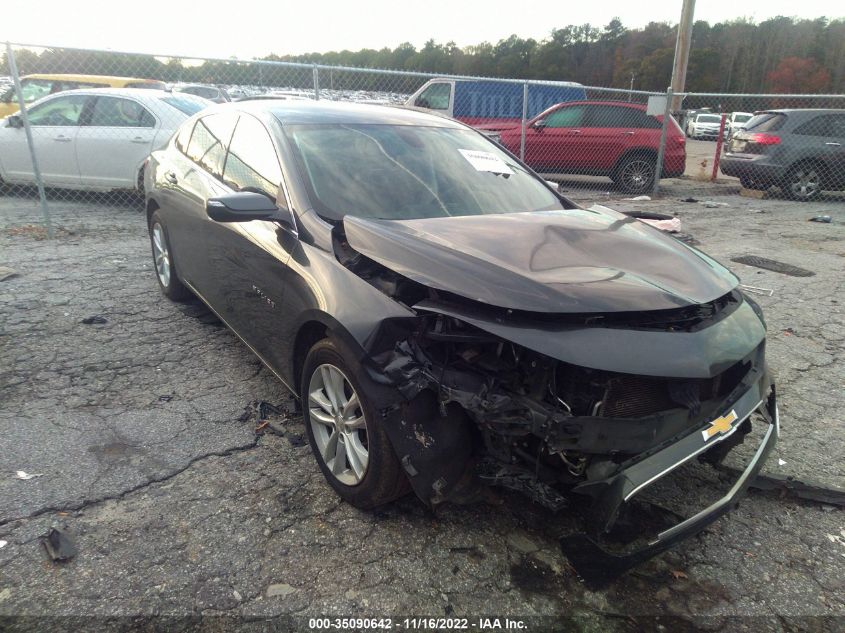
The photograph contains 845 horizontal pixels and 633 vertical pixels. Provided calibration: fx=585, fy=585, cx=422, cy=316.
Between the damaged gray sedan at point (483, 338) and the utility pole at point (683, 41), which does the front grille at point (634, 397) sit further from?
the utility pole at point (683, 41)

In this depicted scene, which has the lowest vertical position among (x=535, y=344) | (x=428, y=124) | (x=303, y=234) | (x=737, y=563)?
(x=737, y=563)

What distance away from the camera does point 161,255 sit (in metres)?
4.96

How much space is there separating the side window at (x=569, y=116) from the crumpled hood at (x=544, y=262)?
923 cm

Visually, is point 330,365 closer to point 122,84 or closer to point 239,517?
point 239,517

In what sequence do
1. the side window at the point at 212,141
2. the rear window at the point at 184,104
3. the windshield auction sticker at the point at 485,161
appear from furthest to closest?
the rear window at the point at 184,104 → the side window at the point at 212,141 → the windshield auction sticker at the point at 485,161

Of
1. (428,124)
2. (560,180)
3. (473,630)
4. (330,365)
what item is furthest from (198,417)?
(560,180)

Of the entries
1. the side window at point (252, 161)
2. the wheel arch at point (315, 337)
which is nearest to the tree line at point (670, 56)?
the side window at point (252, 161)

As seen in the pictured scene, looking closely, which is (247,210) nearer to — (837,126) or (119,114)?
(119,114)

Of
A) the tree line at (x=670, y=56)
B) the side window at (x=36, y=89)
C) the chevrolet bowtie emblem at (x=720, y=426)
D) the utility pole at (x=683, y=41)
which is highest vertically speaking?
the tree line at (x=670, y=56)

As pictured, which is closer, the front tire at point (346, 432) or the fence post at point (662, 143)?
the front tire at point (346, 432)

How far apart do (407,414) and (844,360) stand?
358 centimetres

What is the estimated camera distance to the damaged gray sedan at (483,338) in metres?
2.02

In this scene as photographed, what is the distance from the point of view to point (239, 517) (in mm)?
2459

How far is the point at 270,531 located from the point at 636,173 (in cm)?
1113
